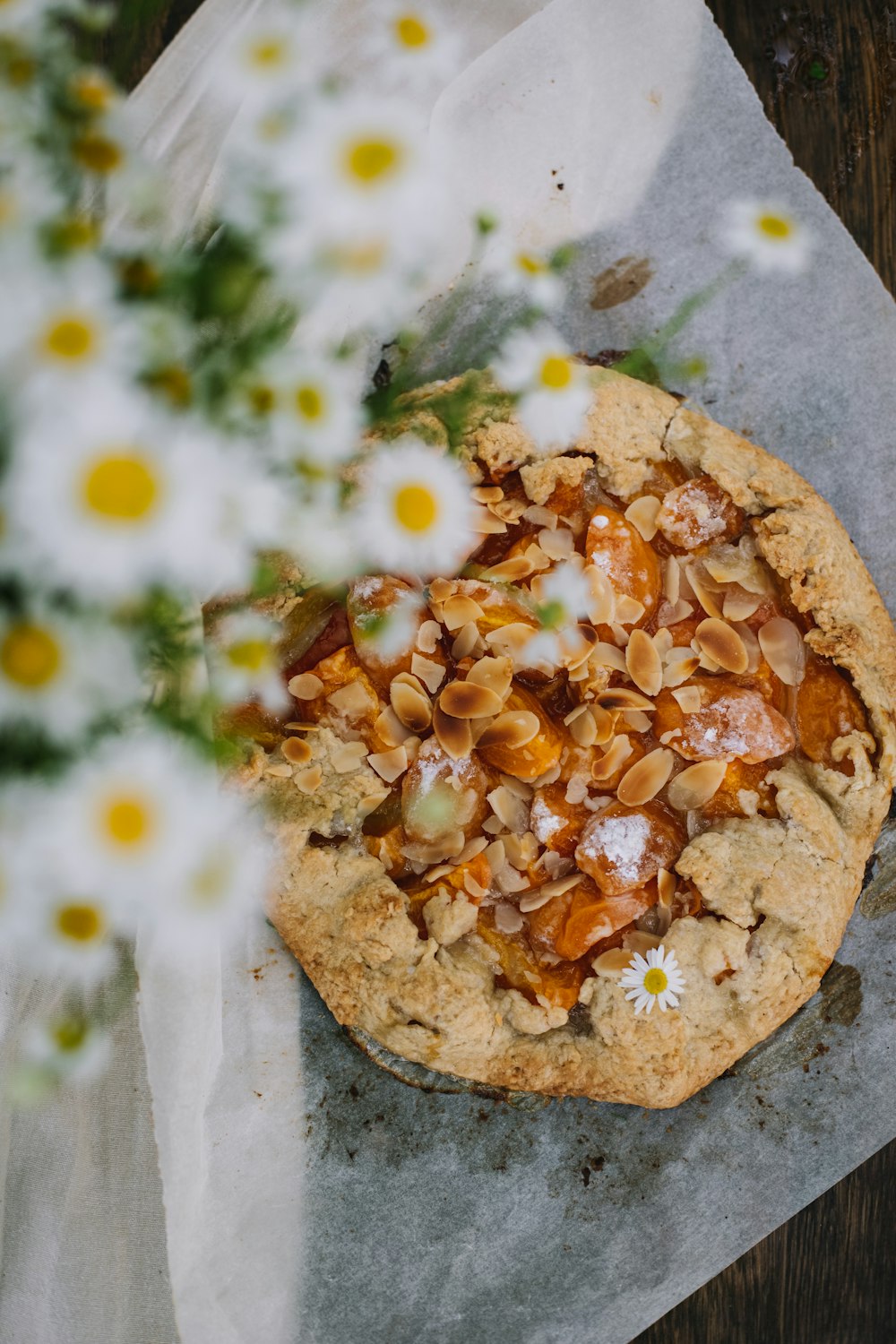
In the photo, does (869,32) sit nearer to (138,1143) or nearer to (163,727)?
(163,727)

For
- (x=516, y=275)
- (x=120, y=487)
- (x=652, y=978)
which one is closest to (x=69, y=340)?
(x=120, y=487)

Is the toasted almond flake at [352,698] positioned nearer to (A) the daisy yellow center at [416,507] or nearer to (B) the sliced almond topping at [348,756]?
(B) the sliced almond topping at [348,756]

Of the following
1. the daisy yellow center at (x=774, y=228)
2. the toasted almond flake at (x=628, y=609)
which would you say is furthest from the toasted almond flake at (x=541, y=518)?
the daisy yellow center at (x=774, y=228)

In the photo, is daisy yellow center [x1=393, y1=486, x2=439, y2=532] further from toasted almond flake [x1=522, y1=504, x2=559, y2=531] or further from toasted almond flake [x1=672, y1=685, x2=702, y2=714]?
toasted almond flake [x1=672, y1=685, x2=702, y2=714]

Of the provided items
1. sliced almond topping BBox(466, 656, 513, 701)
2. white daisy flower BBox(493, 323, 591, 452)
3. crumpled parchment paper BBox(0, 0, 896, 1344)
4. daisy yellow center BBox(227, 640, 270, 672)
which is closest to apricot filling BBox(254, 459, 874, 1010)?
sliced almond topping BBox(466, 656, 513, 701)

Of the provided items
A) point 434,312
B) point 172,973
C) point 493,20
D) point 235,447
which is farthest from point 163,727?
point 493,20

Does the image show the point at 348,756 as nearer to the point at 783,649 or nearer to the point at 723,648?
the point at 723,648
